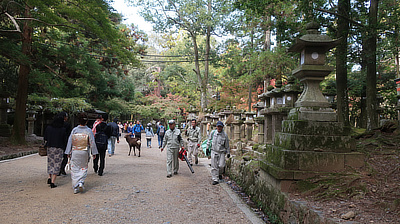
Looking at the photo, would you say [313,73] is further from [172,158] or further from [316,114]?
[172,158]

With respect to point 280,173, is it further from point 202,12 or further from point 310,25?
point 202,12

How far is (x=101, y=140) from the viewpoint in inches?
325

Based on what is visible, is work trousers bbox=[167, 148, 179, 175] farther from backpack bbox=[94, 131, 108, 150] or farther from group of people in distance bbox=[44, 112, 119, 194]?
group of people in distance bbox=[44, 112, 119, 194]

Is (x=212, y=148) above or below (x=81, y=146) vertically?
below

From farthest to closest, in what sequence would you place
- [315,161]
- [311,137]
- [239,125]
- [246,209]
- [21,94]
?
[21,94] → [239,125] → [246,209] → [311,137] → [315,161]

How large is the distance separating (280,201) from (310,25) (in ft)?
10.8

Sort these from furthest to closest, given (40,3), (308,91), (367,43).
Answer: (40,3), (367,43), (308,91)

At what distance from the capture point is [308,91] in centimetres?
521

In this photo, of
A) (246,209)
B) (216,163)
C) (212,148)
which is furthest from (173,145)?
(246,209)

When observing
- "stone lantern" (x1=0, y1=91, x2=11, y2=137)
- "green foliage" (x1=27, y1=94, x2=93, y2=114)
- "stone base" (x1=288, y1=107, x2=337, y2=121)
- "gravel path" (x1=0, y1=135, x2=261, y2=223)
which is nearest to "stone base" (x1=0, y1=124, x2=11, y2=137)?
"stone lantern" (x1=0, y1=91, x2=11, y2=137)

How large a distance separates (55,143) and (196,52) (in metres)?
22.5

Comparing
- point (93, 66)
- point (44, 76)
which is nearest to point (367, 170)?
point (44, 76)

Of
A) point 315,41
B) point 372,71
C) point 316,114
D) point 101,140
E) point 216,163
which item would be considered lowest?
point 216,163

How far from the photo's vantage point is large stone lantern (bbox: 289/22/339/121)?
4969 mm
